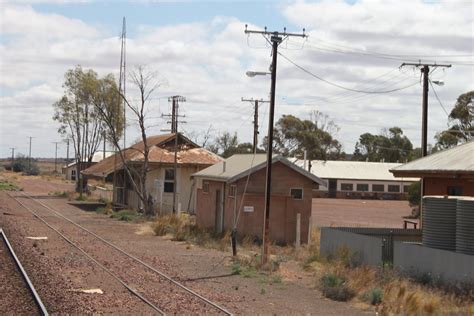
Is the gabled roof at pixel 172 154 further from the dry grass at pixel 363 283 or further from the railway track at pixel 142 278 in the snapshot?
the dry grass at pixel 363 283

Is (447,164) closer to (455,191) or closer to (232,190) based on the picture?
(455,191)

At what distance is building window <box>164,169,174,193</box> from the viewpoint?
4941 cm

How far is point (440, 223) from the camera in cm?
1942

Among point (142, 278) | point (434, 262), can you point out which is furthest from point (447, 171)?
point (142, 278)

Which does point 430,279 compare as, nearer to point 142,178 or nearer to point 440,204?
point 440,204

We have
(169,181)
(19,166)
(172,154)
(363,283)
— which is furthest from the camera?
(19,166)

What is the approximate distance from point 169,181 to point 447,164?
95.2 ft

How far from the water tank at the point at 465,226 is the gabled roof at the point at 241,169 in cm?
1266

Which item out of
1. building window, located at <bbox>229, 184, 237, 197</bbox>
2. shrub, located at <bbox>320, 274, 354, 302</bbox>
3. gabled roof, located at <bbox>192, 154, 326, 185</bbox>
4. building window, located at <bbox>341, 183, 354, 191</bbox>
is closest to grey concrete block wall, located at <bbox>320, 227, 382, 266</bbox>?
shrub, located at <bbox>320, 274, 354, 302</bbox>

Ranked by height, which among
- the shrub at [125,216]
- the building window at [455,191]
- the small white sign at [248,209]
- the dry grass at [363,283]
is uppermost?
the building window at [455,191]

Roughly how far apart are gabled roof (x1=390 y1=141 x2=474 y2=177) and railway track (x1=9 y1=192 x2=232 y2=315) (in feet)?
27.6

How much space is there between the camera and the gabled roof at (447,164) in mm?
21266

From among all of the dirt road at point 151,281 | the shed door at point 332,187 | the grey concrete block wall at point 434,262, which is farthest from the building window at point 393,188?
the grey concrete block wall at point 434,262

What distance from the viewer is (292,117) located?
9731cm
